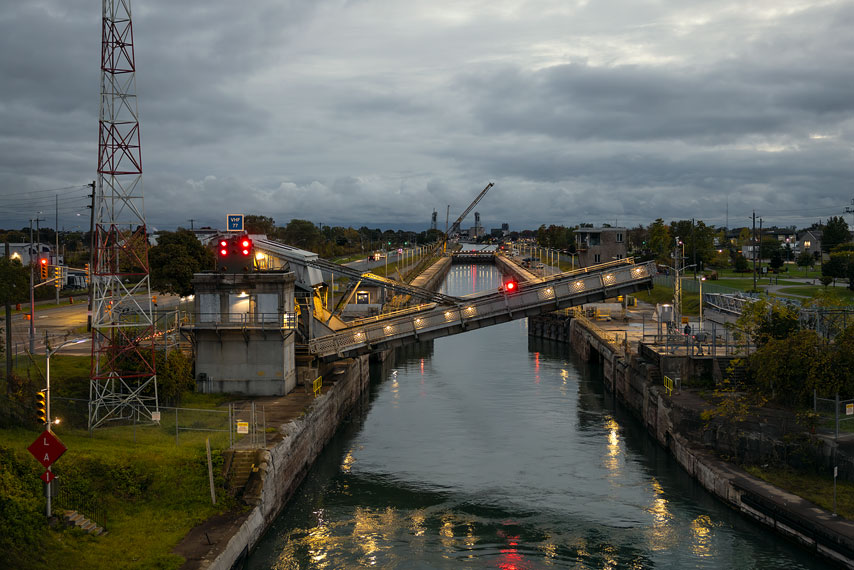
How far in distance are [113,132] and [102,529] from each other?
20455 mm

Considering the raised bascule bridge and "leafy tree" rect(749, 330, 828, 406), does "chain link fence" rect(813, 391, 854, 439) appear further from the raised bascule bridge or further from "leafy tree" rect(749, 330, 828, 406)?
the raised bascule bridge

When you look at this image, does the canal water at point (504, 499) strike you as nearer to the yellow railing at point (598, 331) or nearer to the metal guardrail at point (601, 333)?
the metal guardrail at point (601, 333)

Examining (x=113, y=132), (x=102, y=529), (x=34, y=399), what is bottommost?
(x=102, y=529)

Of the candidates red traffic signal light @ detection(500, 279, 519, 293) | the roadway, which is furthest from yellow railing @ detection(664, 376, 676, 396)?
the roadway

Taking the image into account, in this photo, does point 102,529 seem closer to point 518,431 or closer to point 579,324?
point 518,431

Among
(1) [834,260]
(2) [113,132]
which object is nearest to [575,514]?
(2) [113,132]

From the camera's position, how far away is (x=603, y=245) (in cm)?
16488

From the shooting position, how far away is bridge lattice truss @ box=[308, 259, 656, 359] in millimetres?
49562

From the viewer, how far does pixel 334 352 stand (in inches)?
1965

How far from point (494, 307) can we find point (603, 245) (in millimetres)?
119845

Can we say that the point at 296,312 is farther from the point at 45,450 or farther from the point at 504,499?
the point at 45,450

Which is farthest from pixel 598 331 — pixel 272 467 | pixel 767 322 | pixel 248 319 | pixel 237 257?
pixel 272 467

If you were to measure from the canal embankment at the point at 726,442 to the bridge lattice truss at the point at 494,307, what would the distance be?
5572 mm

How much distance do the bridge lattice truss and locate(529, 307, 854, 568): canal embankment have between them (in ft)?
18.3
